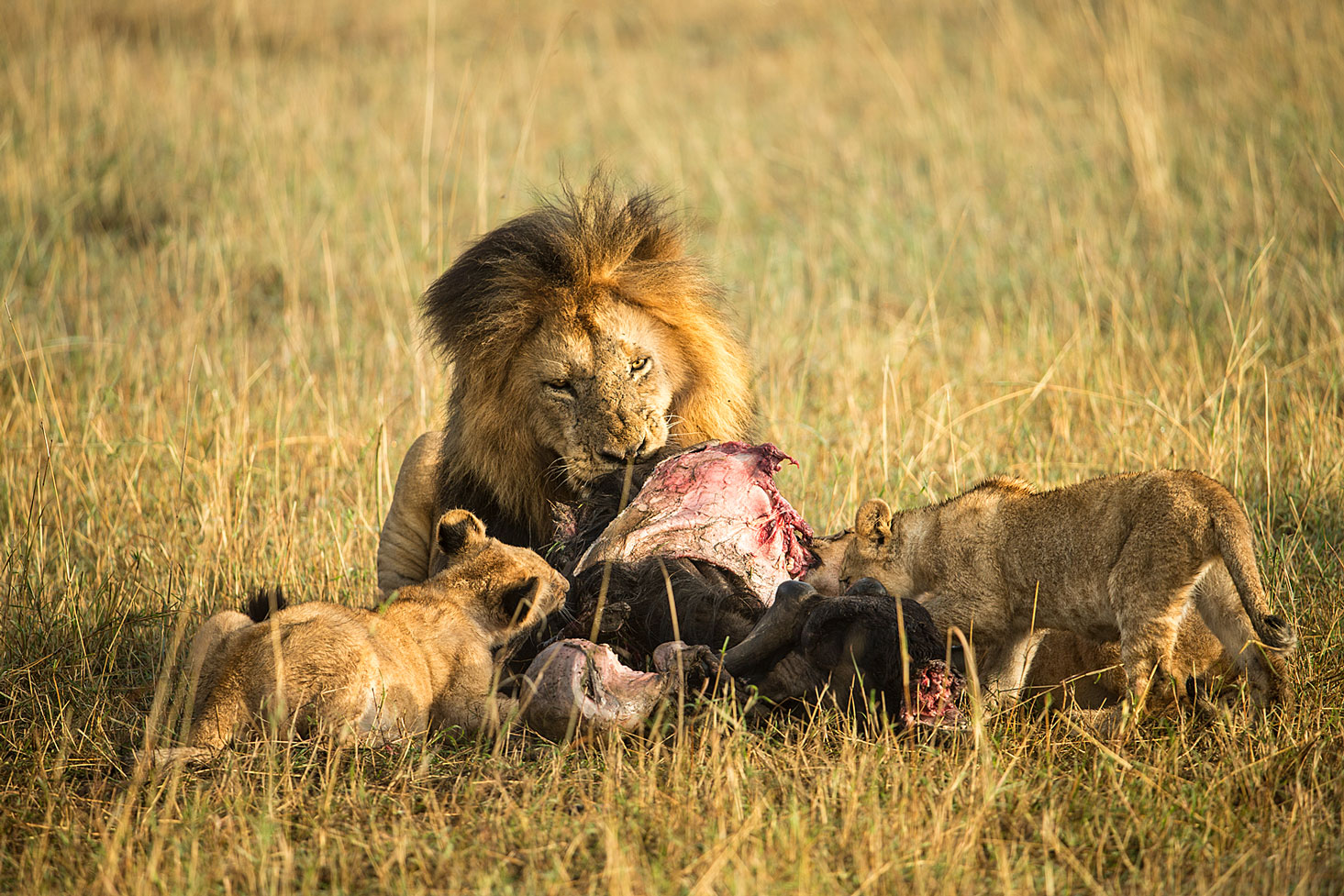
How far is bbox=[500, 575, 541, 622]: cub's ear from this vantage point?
3.54 metres

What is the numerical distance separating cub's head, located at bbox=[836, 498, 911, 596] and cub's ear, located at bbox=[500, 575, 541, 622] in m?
0.93

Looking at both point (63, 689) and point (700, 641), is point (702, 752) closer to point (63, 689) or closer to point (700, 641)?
point (700, 641)

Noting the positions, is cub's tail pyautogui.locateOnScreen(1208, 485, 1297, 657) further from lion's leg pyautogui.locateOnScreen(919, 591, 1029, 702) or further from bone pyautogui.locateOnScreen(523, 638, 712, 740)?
bone pyautogui.locateOnScreen(523, 638, 712, 740)

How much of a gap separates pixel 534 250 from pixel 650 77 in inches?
365

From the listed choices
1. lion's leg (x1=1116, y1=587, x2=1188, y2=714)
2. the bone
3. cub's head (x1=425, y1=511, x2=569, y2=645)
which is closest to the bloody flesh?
cub's head (x1=425, y1=511, x2=569, y2=645)

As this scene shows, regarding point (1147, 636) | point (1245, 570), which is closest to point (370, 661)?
point (1147, 636)

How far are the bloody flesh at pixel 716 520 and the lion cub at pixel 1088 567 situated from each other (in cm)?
28

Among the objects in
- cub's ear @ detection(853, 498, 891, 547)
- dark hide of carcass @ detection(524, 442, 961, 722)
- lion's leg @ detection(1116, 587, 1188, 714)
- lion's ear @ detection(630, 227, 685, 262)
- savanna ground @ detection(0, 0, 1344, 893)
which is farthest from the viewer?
lion's ear @ detection(630, 227, 685, 262)

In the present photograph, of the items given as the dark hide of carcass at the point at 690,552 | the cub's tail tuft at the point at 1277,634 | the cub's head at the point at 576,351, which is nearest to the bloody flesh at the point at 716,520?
the dark hide of carcass at the point at 690,552

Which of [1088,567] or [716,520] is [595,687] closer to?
[716,520]

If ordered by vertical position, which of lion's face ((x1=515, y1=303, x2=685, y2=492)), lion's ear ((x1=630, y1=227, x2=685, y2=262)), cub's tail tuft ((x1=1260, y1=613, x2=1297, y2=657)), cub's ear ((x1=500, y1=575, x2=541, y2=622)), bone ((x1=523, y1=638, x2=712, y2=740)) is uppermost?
lion's ear ((x1=630, y1=227, x2=685, y2=262))

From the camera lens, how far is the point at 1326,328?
6328 mm

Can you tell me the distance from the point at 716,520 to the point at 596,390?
2.17 ft

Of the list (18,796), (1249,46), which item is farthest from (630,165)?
(18,796)
